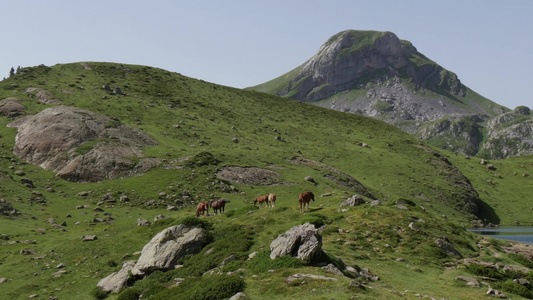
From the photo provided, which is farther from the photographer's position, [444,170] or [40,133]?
[444,170]

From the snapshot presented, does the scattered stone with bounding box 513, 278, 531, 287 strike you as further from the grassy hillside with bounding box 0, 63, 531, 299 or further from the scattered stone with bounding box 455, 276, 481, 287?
the grassy hillside with bounding box 0, 63, 531, 299

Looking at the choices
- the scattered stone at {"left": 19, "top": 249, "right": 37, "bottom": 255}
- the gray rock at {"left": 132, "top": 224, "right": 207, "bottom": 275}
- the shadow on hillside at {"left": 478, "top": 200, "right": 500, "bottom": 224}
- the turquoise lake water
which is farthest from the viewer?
the shadow on hillside at {"left": 478, "top": 200, "right": 500, "bottom": 224}

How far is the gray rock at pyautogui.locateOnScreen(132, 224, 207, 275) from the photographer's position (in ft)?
93.1

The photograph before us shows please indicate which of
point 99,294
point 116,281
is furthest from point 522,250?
point 99,294

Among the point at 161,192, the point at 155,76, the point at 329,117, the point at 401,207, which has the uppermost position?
the point at 155,76

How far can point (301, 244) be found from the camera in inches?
890

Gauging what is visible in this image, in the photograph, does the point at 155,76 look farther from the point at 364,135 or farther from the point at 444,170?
the point at 444,170

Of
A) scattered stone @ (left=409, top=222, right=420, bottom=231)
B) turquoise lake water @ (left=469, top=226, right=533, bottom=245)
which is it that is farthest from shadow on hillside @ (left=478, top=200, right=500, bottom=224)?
scattered stone @ (left=409, top=222, right=420, bottom=231)

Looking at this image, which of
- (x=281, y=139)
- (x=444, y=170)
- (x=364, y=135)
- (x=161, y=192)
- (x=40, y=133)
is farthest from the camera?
(x=364, y=135)

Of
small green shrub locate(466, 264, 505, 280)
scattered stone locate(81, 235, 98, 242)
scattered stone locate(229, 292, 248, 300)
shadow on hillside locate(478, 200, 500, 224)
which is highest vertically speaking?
scattered stone locate(229, 292, 248, 300)

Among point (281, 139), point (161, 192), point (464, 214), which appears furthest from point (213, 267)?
point (464, 214)

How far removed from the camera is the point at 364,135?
148 m

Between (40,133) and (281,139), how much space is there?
2461 inches

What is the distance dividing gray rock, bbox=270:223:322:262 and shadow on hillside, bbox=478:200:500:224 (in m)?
109
